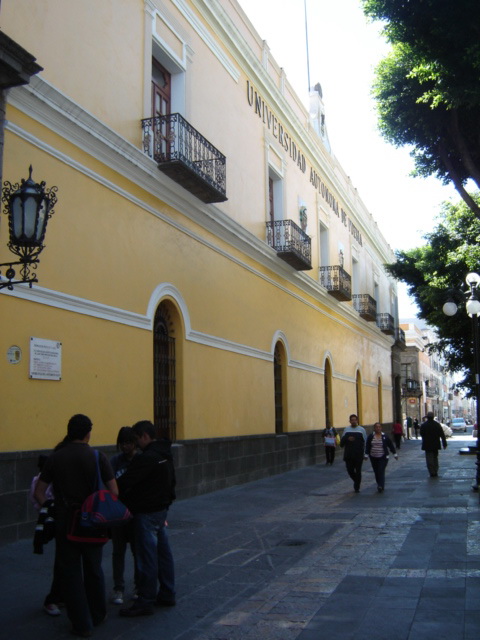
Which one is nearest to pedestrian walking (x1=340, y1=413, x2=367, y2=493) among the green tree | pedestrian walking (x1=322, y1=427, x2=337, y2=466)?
pedestrian walking (x1=322, y1=427, x2=337, y2=466)

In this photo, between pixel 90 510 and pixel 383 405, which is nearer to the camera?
pixel 90 510

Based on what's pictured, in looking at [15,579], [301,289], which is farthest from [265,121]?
[15,579]

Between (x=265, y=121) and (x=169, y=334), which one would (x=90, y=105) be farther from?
(x=265, y=121)

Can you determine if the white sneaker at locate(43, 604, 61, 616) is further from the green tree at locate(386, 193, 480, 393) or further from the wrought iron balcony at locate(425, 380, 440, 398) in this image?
the wrought iron balcony at locate(425, 380, 440, 398)

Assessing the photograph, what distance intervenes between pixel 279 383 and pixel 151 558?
46.8 ft

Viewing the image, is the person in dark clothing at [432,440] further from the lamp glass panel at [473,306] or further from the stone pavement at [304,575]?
the stone pavement at [304,575]

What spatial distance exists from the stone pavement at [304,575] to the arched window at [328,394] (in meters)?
12.3

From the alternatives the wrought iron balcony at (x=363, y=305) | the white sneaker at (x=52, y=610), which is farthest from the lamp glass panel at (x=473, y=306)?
the wrought iron balcony at (x=363, y=305)

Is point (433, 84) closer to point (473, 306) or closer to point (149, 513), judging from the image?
point (473, 306)

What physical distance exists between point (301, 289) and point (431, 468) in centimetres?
736

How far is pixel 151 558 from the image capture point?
227 inches

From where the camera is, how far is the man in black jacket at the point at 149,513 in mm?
5711

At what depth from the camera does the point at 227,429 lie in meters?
15.4

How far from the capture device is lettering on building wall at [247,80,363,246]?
1873 cm
